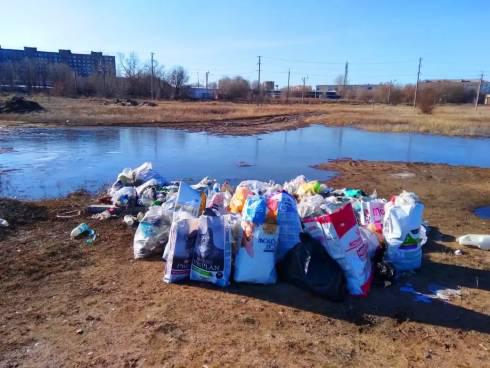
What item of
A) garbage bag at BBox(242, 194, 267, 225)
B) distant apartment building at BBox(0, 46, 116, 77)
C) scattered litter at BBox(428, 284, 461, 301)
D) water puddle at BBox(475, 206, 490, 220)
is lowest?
water puddle at BBox(475, 206, 490, 220)

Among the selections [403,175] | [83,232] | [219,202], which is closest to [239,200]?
[219,202]

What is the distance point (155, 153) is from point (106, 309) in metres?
10.9

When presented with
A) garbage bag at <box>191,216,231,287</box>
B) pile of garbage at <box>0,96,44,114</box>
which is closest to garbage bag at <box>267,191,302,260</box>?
garbage bag at <box>191,216,231,287</box>

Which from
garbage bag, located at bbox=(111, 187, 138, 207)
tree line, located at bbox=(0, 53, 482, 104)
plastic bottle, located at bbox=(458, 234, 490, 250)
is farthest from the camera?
tree line, located at bbox=(0, 53, 482, 104)

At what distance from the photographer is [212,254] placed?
11.4 feet

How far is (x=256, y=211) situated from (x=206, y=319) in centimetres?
109

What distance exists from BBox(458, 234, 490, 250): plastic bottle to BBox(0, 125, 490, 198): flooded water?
5.49 meters

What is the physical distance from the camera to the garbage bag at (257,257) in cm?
352

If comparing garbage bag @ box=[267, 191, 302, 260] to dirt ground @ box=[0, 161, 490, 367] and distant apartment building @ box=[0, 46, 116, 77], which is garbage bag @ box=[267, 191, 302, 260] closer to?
dirt ground @ box=[0, 161, 490, 367]

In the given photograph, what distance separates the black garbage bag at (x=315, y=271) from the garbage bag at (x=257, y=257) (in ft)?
0.64

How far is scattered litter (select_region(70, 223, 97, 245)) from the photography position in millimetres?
4742

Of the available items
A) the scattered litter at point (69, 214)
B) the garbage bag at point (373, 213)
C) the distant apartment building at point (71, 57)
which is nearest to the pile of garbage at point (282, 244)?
the garbage bag at point (373, 213)

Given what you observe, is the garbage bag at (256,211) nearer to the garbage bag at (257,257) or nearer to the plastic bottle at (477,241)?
the garbage bag at (257,257)

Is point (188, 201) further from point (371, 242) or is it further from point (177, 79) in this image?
point (177, 79)
